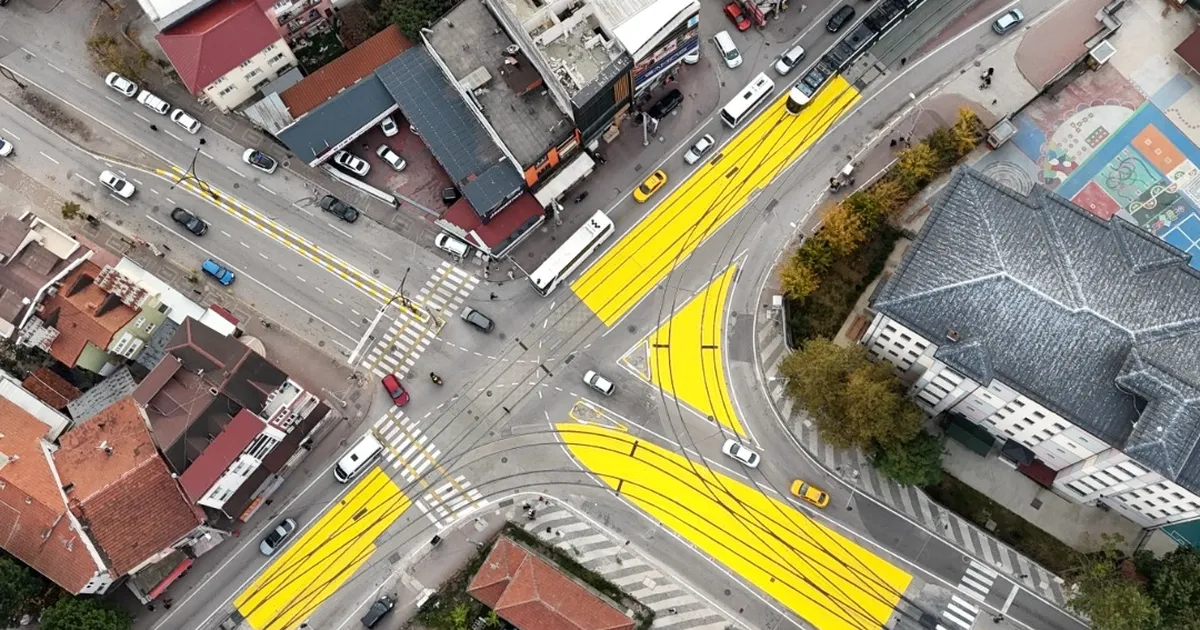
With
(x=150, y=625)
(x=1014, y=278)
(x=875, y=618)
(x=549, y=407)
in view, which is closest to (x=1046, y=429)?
(x=1014, y=278)

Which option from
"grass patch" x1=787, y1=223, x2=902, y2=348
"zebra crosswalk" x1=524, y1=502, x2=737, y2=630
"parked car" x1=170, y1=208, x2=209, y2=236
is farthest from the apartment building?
"parked car" x1=170, y1=208, x2=209, y2=236

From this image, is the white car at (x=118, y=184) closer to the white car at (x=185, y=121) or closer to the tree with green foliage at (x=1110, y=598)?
the white car at (x=185, y=121)

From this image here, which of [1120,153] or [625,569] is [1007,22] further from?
[625,569]

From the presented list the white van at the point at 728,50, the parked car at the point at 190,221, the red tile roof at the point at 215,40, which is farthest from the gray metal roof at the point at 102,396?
the white van at the point at 728,50

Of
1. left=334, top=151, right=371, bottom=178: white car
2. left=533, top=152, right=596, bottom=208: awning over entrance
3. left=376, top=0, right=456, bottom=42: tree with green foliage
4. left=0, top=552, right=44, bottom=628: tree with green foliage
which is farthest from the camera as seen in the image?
left=334, top=151, right=371, bottom=178: white car

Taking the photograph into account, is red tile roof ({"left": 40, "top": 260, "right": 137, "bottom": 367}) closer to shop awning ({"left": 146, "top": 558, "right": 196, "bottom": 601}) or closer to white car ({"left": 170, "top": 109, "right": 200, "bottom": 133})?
white car ({"left": 170, "top": 109, "right": 200, "bottom": 133})

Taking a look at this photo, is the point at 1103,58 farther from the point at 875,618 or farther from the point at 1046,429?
the point at 875,618
